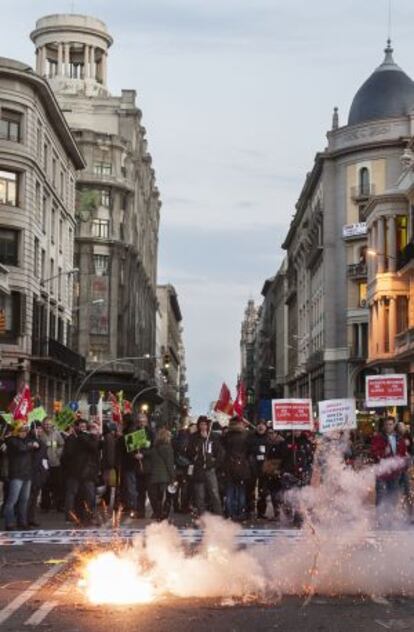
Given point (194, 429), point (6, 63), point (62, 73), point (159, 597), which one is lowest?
point (159, 597)

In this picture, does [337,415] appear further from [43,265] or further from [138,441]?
[43,265]

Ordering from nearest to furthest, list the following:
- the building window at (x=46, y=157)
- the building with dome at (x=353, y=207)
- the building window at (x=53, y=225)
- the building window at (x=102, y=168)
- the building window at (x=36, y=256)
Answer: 1. the building window at (x=36, y=256)
2. the building window at (x=46, y=157)
3. the building window at (x=53, y=225)
4. the building with dome at (x=353, y=207)
5. the building window at (x=102, y=168)

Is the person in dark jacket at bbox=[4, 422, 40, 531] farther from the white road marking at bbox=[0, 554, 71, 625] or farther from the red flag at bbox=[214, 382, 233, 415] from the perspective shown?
the red flag at bbox=[214, 382, 233, 415]

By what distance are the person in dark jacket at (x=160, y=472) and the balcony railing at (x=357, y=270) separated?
55.6m

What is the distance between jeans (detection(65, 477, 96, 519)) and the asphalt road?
7498 mm

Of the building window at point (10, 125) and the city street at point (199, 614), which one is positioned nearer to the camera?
the city street at point (199, 614)

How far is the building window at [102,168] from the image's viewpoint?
85.6 m

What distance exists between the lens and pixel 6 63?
164 feet

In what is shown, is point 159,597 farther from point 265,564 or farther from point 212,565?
point 265,564

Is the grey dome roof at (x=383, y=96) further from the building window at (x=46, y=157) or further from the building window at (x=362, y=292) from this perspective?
the building window at (x=46, y=157)

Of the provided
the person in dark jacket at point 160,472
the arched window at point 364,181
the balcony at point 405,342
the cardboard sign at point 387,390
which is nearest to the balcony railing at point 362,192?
the arched window at point 364,181

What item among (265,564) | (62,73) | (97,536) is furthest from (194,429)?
(62,73)

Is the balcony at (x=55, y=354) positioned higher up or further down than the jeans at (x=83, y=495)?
higher up

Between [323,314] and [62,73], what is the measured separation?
3661 cm
